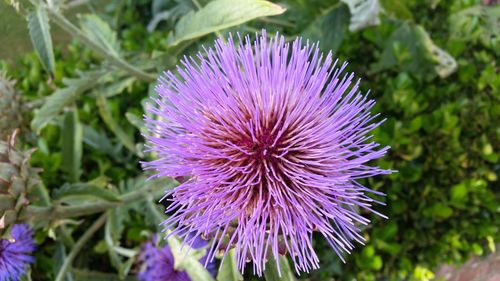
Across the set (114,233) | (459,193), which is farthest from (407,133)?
(114,233)

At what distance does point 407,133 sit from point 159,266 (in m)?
0.58

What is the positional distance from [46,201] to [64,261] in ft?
0.73

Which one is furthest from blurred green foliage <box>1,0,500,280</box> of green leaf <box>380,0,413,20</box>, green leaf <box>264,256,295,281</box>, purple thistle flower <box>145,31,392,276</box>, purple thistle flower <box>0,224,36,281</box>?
green leaf <box>264,256,295,281</box>

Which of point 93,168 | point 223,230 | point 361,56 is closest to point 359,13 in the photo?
point 361,56

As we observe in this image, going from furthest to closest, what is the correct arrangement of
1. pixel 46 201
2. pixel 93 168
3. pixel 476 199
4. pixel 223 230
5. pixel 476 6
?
pixel 93 168, pixel 476 6, pixel 476 199, pixel 46 201, pixel 223 230

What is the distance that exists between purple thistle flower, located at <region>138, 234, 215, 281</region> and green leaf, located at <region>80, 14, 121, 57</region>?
1.35ft

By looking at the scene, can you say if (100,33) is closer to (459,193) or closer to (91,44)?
(91,44)

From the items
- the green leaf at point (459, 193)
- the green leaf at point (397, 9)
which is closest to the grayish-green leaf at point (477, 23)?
the green leaf at point (397, 9)

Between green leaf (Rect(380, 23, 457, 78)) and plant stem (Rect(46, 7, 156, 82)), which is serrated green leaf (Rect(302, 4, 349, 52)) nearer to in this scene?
green leaf (Rect(380, 23, 457, 78))

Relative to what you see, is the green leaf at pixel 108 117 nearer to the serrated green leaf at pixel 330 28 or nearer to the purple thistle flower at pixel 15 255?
the purple thistle flower at pixel 15 255

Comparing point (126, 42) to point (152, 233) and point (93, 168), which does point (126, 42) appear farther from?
point (152, 233)

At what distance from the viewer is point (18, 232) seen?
927mm

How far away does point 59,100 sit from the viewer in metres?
0.99

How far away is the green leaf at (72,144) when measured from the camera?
3.78 ft
